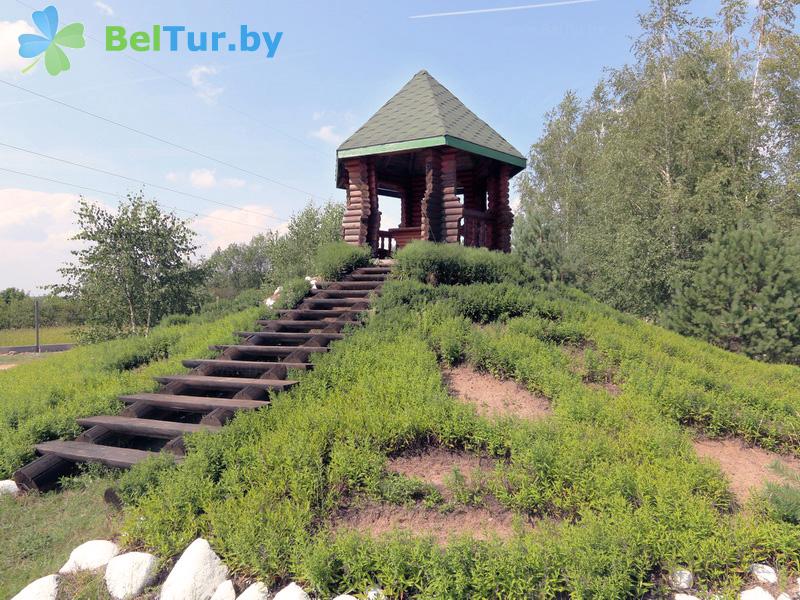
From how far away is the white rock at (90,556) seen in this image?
365cm

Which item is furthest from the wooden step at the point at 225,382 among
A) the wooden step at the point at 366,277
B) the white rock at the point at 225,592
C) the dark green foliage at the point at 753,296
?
the dark green foliage at the point at 753,296

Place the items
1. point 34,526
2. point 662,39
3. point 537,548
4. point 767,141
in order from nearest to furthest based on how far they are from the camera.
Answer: point 537,548, point 34,526, point 767,141, point 662,39

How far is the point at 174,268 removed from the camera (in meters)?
18.8

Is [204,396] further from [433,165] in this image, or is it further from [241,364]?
[433,165]

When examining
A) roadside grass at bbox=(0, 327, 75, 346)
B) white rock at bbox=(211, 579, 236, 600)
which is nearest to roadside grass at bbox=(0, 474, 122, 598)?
white rock at bbox=(211, 579, 236, 600)

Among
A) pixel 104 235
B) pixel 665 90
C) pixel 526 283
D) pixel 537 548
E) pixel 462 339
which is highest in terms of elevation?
pixel 665 90

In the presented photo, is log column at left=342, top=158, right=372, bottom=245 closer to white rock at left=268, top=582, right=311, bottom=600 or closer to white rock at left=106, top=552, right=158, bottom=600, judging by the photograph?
white rock at left=106, top=552, right=158, bottom=600

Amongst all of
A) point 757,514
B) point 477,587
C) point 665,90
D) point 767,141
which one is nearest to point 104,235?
point 477,587

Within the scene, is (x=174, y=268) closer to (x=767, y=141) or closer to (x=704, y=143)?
(x=704, y=143)

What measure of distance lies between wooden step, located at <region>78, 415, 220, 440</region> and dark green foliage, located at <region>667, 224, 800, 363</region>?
537 inches

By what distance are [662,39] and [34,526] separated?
2788 centimetres

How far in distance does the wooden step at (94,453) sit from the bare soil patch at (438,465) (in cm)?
257

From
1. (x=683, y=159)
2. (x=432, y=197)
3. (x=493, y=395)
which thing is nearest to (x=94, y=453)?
(x=493, y=395)

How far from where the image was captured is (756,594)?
3.23 meters
